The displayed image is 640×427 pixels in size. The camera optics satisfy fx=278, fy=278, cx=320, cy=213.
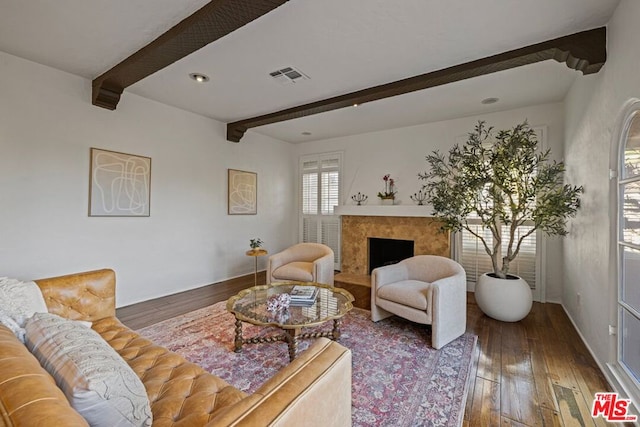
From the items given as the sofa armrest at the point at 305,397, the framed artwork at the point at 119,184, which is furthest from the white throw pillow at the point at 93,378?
the framed artwork at the point at 119,184

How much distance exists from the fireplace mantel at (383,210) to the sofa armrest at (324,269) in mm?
1299

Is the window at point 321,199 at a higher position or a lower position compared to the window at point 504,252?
higher

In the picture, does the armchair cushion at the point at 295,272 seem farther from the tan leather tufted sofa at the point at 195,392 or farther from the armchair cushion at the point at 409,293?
the tan leather tufted sofa at the point at 195,392

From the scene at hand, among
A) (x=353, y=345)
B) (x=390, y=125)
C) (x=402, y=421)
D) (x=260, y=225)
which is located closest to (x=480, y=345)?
(x=353, y=345)

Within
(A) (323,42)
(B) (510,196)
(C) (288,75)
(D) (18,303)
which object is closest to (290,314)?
(D) (18,303)

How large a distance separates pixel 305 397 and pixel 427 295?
2.01m

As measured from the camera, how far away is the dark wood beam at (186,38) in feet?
6.03

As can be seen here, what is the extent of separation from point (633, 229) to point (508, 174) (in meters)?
1.27

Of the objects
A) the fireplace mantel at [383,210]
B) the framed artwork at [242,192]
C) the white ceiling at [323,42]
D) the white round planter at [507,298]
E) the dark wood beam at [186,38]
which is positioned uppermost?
the white ceiling at [323,42]

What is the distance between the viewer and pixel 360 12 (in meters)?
2.02

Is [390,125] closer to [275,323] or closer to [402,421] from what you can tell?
[275,323]

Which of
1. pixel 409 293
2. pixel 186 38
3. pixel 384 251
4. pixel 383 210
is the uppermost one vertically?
pixel 186 38

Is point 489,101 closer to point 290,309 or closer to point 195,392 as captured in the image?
point 290,309

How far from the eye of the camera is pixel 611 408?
67.1 inches
